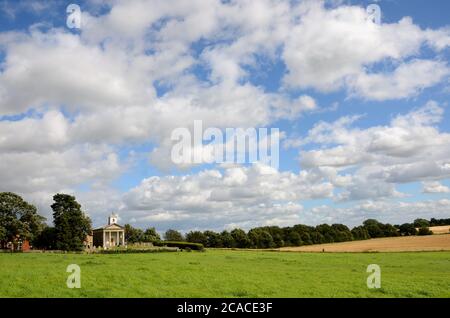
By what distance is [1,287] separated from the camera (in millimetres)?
25234

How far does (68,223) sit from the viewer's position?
85.9 m

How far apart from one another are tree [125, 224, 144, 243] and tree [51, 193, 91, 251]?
6590cm

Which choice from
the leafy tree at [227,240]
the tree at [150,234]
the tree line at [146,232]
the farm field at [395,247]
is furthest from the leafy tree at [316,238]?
the tree at [150,234]

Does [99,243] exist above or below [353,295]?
below

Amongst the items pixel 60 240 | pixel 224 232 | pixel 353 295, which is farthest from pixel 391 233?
pixel 353 295

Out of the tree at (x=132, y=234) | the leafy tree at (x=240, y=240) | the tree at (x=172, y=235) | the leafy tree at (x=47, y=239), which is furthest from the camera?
the tree at (x=172, y=235)

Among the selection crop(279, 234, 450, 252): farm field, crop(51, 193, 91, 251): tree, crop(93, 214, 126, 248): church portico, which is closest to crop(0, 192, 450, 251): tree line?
crop(51, 193, 91, 251): tree

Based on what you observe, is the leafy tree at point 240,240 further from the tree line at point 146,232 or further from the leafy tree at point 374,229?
the leafy tree at point 374,229

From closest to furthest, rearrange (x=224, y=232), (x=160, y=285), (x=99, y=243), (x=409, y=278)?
1. (x=160, y=285)
2. (x=409, y=278)
3. (x=224, y=232)
4. (x=99, y=243)

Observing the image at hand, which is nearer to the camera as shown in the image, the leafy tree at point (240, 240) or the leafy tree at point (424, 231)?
the leafy tree at point (240, 240)

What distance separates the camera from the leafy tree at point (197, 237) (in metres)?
134

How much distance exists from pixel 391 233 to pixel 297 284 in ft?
426
